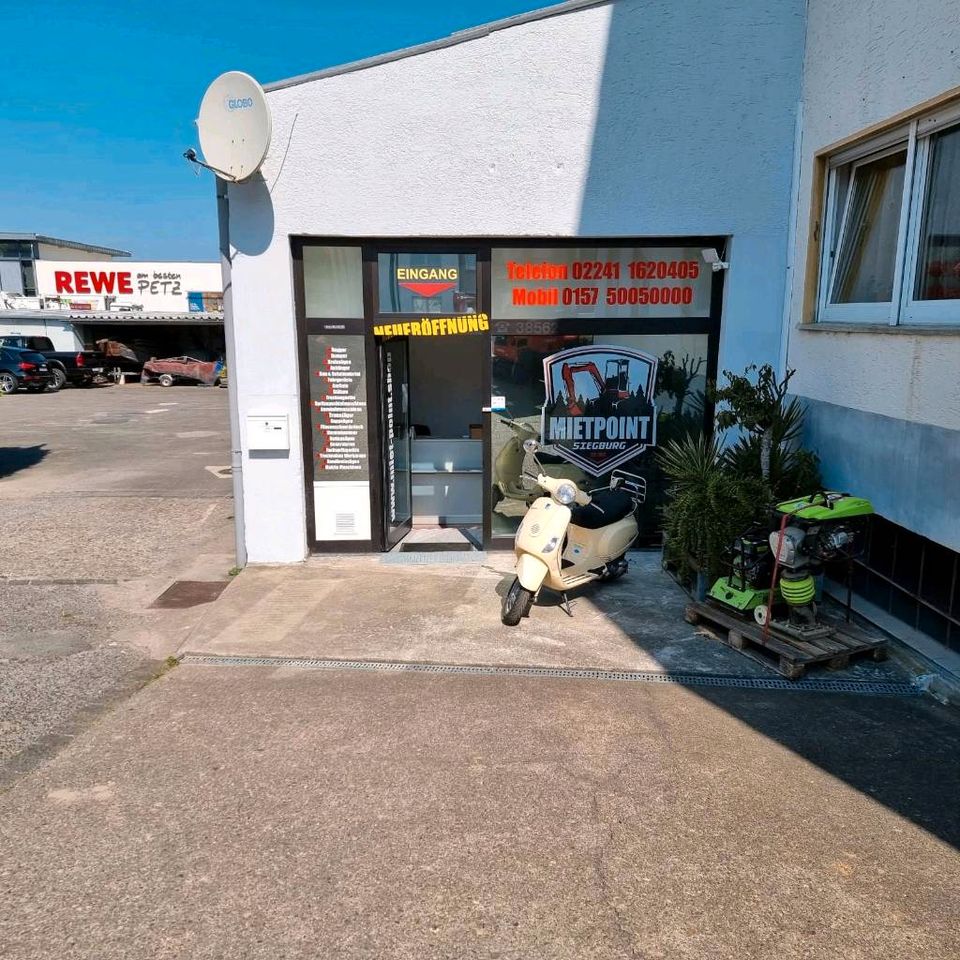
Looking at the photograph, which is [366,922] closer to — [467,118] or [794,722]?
[794,722]

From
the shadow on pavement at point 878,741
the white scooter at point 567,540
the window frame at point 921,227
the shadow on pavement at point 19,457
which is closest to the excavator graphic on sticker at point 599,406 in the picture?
the white scooter at point 567,540

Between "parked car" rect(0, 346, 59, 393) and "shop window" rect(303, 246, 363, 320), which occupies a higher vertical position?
"shop window" rect(303, 246, 363, 320)

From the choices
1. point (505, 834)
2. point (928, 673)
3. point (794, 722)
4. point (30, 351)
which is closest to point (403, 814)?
point (505, 834)

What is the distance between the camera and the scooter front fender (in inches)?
219

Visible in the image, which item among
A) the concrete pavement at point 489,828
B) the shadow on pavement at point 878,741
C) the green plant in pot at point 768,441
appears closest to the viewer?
the concrete pavement at point 489,828

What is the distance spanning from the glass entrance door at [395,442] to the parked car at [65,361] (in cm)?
2462

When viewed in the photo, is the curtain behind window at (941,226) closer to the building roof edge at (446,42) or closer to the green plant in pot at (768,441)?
the green plant in pot at (768,441)

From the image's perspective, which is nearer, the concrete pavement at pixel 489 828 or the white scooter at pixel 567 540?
the concrete pavement at pixel 489 828

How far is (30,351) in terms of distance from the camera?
27469 millimetres

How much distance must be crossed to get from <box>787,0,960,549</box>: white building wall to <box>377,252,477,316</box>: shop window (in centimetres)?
280

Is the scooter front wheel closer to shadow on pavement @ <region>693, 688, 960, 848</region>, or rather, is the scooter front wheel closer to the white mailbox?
shadow on pavement @ <region>693, 688, 960, 848</region>

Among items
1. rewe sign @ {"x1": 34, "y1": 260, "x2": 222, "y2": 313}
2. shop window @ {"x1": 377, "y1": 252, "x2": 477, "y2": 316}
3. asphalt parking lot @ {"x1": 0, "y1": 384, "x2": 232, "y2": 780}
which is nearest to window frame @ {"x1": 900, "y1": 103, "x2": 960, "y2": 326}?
shop window @ {"x1": 377, "y1": 252, "x2": 477, "y2": 316}

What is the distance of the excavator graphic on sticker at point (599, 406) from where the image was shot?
7188mm

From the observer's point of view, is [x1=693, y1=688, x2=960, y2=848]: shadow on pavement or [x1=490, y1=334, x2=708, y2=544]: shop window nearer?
[x1=693, y1=688, x2=960, y2=848]: shadow on pavement
